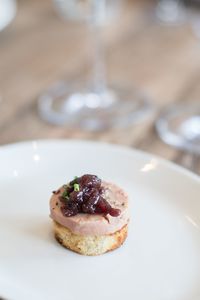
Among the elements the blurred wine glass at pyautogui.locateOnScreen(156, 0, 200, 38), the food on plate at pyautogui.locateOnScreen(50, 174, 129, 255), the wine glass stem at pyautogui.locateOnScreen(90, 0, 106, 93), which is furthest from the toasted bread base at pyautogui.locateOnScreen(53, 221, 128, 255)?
the blurred wine glass at pyautogui.locateOnScreen(156, 0, 200, 38)

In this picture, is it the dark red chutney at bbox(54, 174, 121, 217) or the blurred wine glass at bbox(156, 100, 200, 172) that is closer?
the dark red chutney at bbox(54, 174, 121, 217)

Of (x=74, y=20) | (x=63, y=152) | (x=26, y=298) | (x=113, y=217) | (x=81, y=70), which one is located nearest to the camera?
(x=26, y=298)

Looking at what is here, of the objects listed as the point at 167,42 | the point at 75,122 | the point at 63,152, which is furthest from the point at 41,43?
the point at 63,152

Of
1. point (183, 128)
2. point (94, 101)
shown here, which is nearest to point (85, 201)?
point (183, 128)

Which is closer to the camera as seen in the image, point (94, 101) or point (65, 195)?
point (65, 195)

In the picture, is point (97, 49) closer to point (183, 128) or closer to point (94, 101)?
point (94, 101)

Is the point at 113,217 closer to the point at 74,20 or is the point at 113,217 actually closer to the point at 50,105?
the point at 50,105

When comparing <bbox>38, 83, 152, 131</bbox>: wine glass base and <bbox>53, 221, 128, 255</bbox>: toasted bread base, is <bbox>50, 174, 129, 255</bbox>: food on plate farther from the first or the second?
<bbox>38, 83, 152, 131</bbox>: wine glass base
